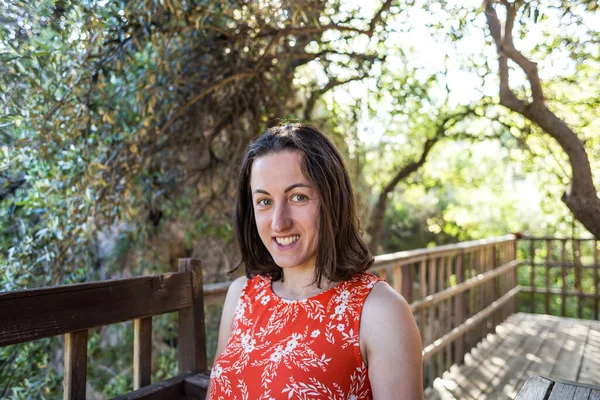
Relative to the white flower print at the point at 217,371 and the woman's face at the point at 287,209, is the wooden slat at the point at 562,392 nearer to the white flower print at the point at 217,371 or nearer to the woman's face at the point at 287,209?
the woman's face at the point at 287,209

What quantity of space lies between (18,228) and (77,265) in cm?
40

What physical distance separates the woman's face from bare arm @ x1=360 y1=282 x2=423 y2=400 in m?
0.23

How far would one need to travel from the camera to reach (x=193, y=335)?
A: 63.6 inches

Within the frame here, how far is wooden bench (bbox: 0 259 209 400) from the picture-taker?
45.4 inches

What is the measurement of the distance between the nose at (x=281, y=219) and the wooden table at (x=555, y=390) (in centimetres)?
81

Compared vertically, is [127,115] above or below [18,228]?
above

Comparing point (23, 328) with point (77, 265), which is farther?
point (77, 265)

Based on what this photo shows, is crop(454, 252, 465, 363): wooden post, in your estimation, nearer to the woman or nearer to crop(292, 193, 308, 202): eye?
the woman

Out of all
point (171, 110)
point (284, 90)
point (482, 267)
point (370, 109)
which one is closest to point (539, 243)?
point (482, 267)

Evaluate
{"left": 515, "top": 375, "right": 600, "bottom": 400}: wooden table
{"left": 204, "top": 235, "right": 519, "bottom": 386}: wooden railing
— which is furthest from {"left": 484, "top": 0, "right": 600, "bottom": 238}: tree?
{"left": 204, "top": 235, "right": 519, "bottom": 386}: wooden railing

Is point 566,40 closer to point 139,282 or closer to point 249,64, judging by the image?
point 249,64

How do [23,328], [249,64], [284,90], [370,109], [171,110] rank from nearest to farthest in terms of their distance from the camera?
[23,328] < [171,110] < [249,64] < [284,90] < [370,109]

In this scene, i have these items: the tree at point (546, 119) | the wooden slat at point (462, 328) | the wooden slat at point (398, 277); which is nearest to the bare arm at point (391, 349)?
the tree at point (546, 119)

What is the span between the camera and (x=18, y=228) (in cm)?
239
